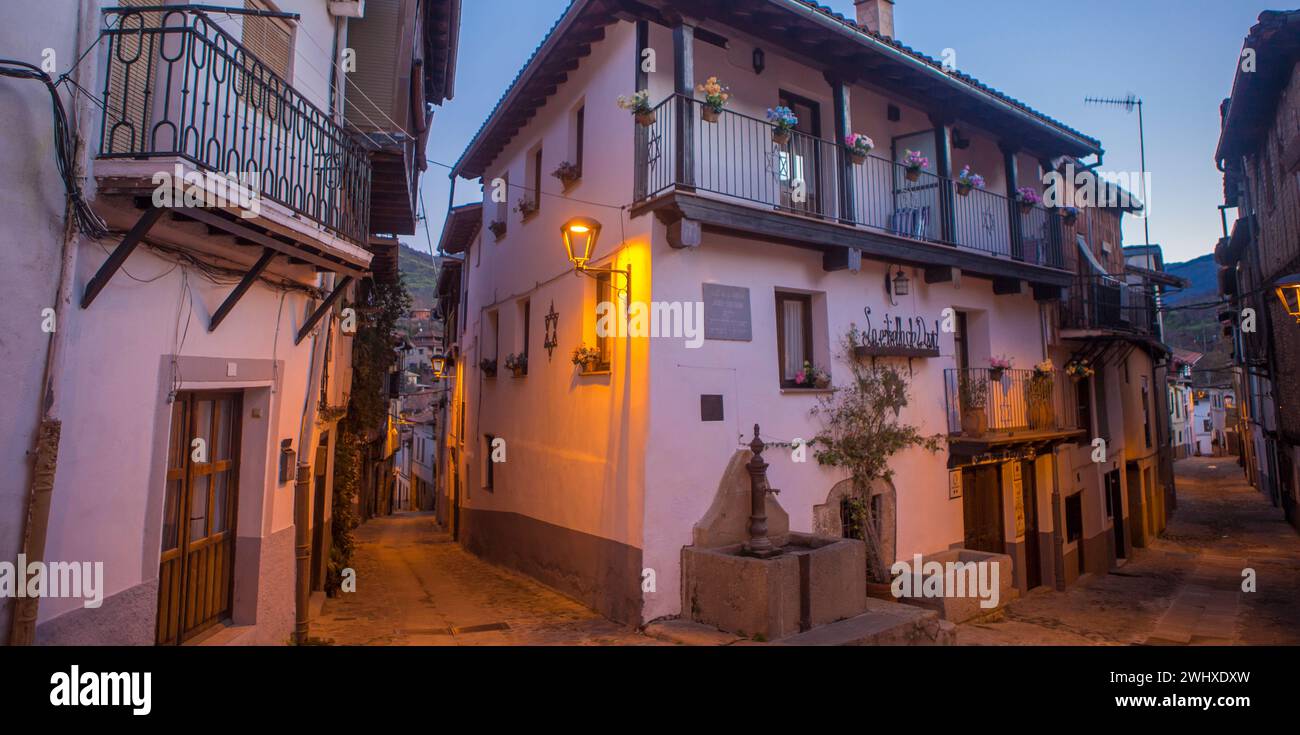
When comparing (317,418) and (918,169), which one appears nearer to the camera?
(317,418)

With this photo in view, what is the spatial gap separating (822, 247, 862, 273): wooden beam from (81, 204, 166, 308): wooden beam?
24.8 ft

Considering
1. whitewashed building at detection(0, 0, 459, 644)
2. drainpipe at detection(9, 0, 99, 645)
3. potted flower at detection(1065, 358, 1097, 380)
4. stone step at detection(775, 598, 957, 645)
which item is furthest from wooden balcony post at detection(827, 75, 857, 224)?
drainpipe at detection(9, 0, 99, 645)

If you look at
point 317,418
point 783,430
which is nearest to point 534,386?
point 317,418

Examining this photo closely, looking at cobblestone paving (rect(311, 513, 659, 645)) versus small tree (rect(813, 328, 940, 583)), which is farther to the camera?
small tree (rect(813, 328, 940, 583))

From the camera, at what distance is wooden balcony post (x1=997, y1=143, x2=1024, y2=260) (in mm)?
11850

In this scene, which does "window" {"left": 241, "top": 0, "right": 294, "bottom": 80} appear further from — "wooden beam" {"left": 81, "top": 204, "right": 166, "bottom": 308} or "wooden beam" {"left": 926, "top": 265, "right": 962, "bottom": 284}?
"wooden beam" {"left": 926, "top": 265, "right": 962, "bottom": 284}

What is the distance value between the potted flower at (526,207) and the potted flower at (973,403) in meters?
7.99

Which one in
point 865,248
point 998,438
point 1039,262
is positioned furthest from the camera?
point 1039,262

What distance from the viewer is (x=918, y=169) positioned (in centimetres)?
957

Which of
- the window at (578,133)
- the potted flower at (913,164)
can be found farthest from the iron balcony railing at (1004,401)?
the window at (578,133)
